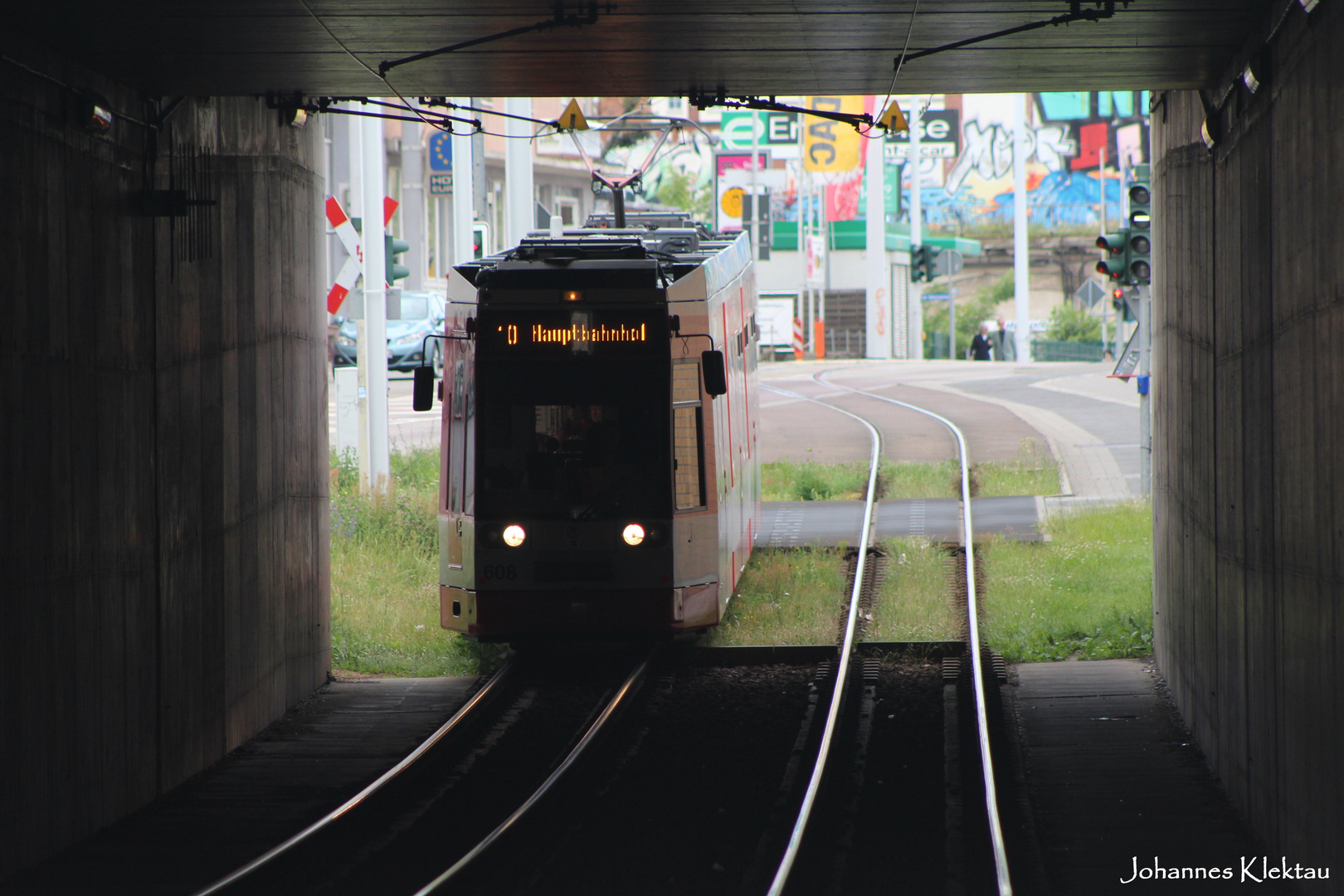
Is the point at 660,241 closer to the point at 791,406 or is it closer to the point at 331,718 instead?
the point at 331,718

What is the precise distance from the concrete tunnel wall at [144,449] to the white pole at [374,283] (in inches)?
236

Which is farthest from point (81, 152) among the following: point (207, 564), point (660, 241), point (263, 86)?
point (660, 241)

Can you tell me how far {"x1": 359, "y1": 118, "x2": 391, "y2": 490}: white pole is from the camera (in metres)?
19.4

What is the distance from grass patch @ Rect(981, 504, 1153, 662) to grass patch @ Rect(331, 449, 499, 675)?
196 inches

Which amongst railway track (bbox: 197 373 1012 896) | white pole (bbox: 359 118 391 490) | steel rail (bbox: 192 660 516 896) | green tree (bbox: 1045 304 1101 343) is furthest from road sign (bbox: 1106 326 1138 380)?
green tree (bbox: 1045 304 1101 343)

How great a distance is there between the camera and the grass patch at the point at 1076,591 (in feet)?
46.7

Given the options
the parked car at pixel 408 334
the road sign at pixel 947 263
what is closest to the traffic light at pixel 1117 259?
the parked car at pixel 408 334

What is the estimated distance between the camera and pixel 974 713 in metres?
11.7

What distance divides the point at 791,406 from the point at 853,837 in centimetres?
2541

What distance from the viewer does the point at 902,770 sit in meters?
10.3

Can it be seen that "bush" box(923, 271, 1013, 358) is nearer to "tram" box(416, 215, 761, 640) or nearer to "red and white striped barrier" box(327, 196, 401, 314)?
"red and white striped barrier" box(327, 196, 401, 314)

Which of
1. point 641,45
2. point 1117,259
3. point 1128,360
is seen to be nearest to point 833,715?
point 641,45

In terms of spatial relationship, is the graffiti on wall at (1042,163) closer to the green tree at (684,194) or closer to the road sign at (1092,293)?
the green tree at (684,194)

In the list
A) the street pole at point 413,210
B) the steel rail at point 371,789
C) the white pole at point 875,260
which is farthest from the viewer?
the white pole at point 875,260
